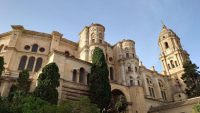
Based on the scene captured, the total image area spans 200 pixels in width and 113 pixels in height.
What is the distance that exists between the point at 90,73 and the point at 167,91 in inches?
1017

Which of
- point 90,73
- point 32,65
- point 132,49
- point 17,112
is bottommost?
point 17,112

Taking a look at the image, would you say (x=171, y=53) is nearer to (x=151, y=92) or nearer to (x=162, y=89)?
(x=162, y=89)

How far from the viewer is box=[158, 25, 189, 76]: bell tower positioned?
49.5 m

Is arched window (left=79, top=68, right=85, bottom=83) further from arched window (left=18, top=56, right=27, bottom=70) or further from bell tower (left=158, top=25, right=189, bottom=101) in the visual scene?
bell tower (left=158, top=25, right=189, bottom=101)

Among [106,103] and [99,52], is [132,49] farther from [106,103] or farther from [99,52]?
[106,103]

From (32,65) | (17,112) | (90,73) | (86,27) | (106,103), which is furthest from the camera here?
(86,27)

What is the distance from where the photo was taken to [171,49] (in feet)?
171

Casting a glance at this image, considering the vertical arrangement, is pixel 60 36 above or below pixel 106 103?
above

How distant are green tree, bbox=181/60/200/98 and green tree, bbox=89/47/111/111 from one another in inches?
732

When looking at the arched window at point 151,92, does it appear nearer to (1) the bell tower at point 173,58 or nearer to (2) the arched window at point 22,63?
(1) the bell tower at point 173,58

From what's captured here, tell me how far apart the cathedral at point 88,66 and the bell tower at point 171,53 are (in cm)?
25

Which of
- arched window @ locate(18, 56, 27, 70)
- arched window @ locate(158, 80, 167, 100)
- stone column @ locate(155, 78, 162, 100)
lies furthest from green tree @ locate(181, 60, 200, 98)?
arched window @ locate(18, 56, 27, 70)

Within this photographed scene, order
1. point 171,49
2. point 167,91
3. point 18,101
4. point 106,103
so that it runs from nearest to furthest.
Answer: point 18,101
point 106,103
point 167,91
point 171,49

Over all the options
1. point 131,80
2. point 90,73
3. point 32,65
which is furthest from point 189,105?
point 32,65
